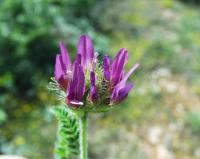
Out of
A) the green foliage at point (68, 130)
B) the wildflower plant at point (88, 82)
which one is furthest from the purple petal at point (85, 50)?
the green foliage at point (68, 130)

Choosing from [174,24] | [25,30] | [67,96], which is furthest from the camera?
[174,24]

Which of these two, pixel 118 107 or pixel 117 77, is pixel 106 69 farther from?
pixel 118 107

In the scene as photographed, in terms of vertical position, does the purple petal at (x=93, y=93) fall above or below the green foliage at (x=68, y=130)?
above

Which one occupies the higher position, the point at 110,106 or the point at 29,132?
the point at 110,106

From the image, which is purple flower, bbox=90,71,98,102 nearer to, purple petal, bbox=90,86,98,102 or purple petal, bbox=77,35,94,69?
purple petal, bbox=90,86,98,102

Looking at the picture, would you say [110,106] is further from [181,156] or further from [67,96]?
[181,156]

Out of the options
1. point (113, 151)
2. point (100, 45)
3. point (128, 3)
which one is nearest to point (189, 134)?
point (113, 151)

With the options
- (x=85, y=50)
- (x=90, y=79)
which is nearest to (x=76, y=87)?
(x=90, y=79)

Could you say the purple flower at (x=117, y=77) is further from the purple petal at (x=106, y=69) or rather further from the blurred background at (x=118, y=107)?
the blurred background at (x=118, y=107)
